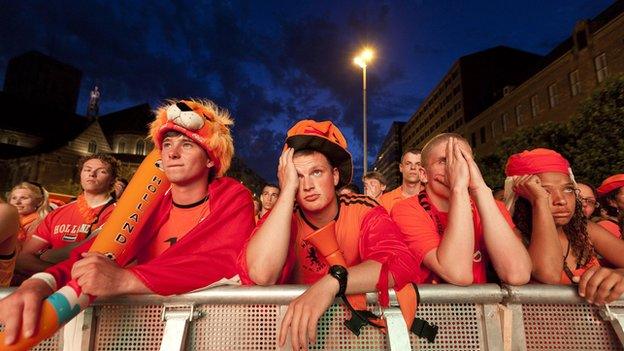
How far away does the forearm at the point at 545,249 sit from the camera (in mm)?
2074

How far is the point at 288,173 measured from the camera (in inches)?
81.7

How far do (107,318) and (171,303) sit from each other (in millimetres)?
334

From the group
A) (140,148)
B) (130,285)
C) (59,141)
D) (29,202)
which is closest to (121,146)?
(140,148)

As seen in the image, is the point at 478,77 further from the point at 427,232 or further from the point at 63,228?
the point at 63,228

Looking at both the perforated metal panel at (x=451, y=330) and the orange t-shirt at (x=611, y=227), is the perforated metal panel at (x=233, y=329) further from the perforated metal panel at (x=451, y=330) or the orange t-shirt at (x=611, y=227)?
the orange t-shirt at (x=611, y=227)

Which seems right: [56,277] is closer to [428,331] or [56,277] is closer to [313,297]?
[313,297]

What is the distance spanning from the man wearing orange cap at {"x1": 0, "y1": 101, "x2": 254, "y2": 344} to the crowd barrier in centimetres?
13

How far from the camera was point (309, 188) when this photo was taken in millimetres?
2234

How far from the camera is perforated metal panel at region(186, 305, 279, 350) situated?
163cm

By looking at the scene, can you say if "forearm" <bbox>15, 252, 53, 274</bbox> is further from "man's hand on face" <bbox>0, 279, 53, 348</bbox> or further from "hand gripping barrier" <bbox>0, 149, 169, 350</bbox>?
"man's hand on face" <bbox>0, 279, 53, 348</bbox>

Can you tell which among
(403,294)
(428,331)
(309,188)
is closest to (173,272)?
(309,188)

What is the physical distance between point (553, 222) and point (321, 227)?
1492 mm

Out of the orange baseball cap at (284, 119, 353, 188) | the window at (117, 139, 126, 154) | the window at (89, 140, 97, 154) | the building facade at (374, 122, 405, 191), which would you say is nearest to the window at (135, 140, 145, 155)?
the window at (117, 139, 126, 154)

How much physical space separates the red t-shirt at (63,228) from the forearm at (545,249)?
4.59 m
